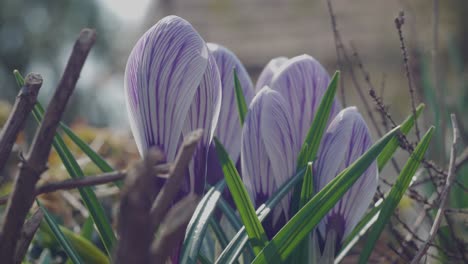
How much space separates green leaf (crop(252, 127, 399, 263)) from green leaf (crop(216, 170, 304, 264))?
5 centimetres

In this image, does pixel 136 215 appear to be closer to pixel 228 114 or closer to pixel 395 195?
pixel 395 195

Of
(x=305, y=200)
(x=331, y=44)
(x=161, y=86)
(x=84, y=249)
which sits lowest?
(x=331, y=44)

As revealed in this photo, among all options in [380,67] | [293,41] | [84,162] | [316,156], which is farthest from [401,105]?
[316,156]

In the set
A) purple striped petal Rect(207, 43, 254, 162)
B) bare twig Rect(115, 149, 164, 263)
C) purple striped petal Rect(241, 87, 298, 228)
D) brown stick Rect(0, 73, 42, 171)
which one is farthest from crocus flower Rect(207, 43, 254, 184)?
bare twig Rect(115, 149, 164, 263)

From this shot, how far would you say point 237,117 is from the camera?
82cm

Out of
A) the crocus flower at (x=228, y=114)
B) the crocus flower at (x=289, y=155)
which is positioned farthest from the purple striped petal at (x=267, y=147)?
the crocus flower at (x=228, y=114)

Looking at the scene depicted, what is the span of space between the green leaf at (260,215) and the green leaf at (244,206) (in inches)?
0.7

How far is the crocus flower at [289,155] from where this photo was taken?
26.9 inches

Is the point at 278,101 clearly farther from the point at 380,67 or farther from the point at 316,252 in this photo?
the point at 380,67

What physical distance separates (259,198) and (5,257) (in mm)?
324

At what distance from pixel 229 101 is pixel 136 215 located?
520 mm

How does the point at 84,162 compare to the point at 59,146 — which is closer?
the point at 59,146

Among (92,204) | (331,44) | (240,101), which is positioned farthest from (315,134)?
(331,44)

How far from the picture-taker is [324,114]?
69 centimetres
